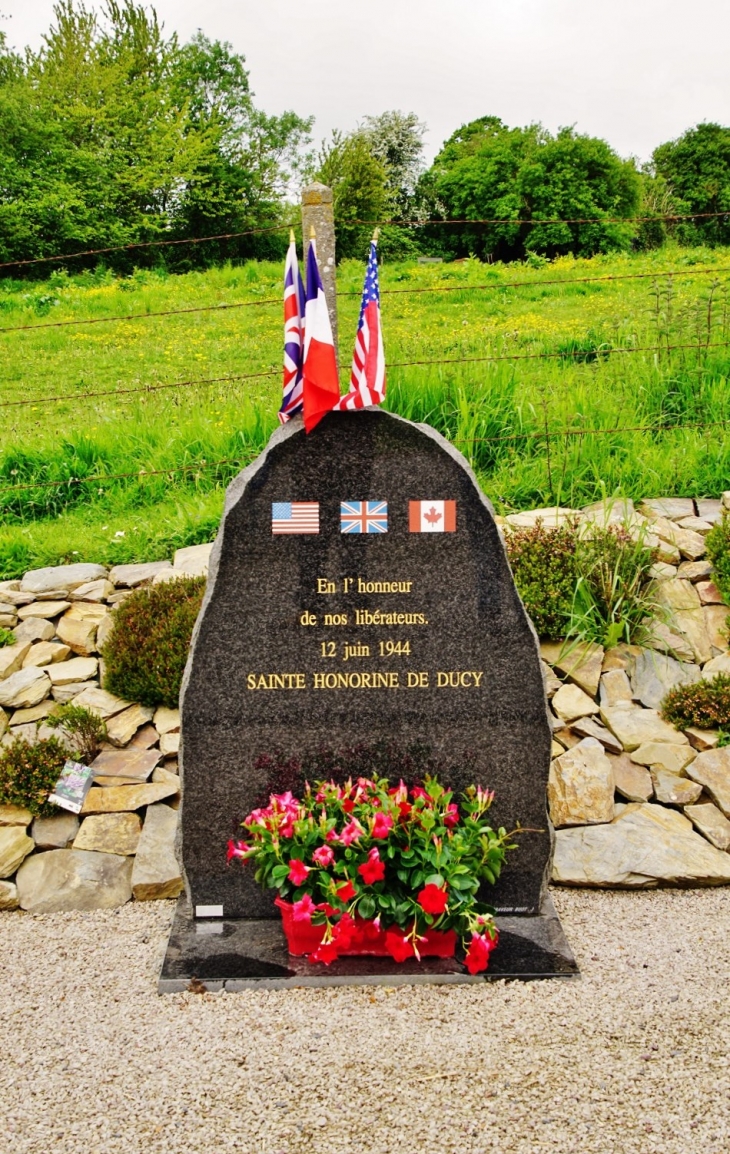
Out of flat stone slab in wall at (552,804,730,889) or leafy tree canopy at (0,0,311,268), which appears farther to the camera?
leafy tree canopy at (0,0,311,268)

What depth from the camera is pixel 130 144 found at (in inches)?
1166

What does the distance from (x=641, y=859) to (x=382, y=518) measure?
1.85m

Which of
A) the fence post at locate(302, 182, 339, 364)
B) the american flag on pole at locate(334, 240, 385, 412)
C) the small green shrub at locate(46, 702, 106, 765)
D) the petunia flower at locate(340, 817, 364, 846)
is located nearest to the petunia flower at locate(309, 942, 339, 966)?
the petunia flower at locate(340, 817, 364, 846)

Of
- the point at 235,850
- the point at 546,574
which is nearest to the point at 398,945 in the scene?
the point at 235,850

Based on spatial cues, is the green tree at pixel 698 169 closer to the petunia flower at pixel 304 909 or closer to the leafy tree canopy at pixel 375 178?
the leafy tree canopy at pixel 375 178

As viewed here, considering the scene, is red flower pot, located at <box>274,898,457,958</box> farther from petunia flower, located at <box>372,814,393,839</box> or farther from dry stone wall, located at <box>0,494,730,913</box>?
dry stone wall, located at <box>0,494,730,913</box>

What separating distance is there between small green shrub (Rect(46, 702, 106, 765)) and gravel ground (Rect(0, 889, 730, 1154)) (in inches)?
41.8

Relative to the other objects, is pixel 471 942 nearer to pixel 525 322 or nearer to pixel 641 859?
pixel 641 859

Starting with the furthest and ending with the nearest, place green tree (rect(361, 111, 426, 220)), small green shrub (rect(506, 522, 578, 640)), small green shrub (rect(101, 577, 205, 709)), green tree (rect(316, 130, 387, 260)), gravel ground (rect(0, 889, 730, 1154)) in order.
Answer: green tree (rect(361, 111, 426, 220))
green tree (rect(316, 130, 387, 260))
small green shrub (rect(506, 522, 578, 640))
small green shrub (rect(101, 577, 205, 709))
gravel ground (rect(0, 889, 730, 1154))

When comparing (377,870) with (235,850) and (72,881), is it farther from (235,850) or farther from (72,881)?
(72,881)

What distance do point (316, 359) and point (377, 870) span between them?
70.2 inches

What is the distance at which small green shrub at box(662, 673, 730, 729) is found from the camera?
458cm

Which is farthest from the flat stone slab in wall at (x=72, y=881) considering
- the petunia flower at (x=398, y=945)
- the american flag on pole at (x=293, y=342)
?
the american flag on pole at (x=293, y=342)

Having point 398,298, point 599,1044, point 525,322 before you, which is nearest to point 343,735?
point 599,1044
